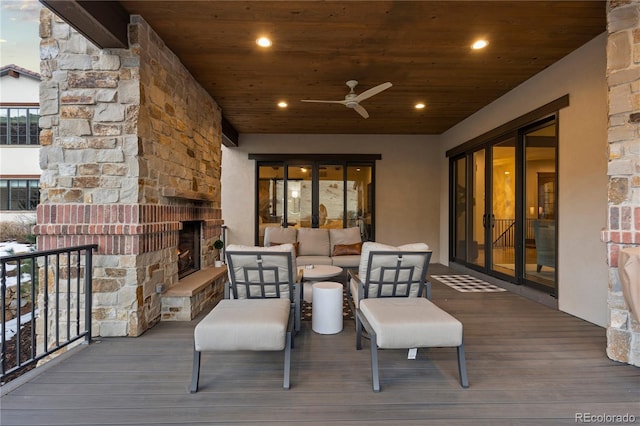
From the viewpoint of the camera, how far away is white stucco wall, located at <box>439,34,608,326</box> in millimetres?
3252

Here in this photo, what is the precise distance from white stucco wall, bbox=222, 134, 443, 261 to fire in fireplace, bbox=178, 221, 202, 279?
2874 mm

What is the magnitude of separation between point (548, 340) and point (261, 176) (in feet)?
20.6

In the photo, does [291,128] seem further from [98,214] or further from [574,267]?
[574,267]

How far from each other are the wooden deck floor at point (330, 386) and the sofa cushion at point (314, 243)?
112 inches

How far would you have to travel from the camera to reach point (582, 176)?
137 inches

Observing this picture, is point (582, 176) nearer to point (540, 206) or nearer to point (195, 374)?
point (540, 206)

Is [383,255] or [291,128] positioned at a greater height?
[291,128]

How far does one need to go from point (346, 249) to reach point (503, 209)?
278 centimetres

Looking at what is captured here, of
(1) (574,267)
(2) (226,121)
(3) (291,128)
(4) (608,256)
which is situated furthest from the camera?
(3) (291,128)

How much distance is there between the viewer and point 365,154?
294 inches

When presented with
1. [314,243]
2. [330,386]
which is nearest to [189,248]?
[314,243]

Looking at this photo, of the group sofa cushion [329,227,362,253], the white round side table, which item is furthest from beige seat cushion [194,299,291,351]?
sofa cushion [329,227,362,253]

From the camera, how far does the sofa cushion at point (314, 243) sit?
5758 millimetres

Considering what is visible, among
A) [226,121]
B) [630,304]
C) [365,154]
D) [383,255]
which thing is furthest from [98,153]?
[365,154]
